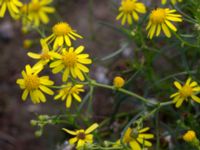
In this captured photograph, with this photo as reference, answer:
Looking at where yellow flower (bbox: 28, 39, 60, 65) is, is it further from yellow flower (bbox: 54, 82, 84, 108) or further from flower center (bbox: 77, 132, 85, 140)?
flower center (bbox: 77, 132, 85, 140)

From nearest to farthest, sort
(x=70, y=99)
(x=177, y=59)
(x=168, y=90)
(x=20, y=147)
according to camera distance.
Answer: (x=70, y=99) → (x=168, y=90) → (x=177, y=59) → (x=20, y=147)

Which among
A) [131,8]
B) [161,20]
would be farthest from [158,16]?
[131,8]

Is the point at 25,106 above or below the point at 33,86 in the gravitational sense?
above

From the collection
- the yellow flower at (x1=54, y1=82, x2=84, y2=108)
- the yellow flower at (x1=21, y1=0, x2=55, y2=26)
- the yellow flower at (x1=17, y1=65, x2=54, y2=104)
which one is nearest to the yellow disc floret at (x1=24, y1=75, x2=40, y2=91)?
the yellow flower at (x1=17, y1=65, x2=54, y2=104)

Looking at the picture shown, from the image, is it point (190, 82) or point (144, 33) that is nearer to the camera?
point (190, 82)

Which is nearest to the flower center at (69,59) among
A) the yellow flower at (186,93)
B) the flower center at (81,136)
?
the flower center at (81,136)

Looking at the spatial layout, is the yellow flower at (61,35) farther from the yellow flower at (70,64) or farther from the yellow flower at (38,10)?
the yellow flower at (38,10)

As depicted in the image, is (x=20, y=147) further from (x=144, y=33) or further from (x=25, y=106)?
(x=144, y=33)

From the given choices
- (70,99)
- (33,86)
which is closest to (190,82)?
(70,99)
